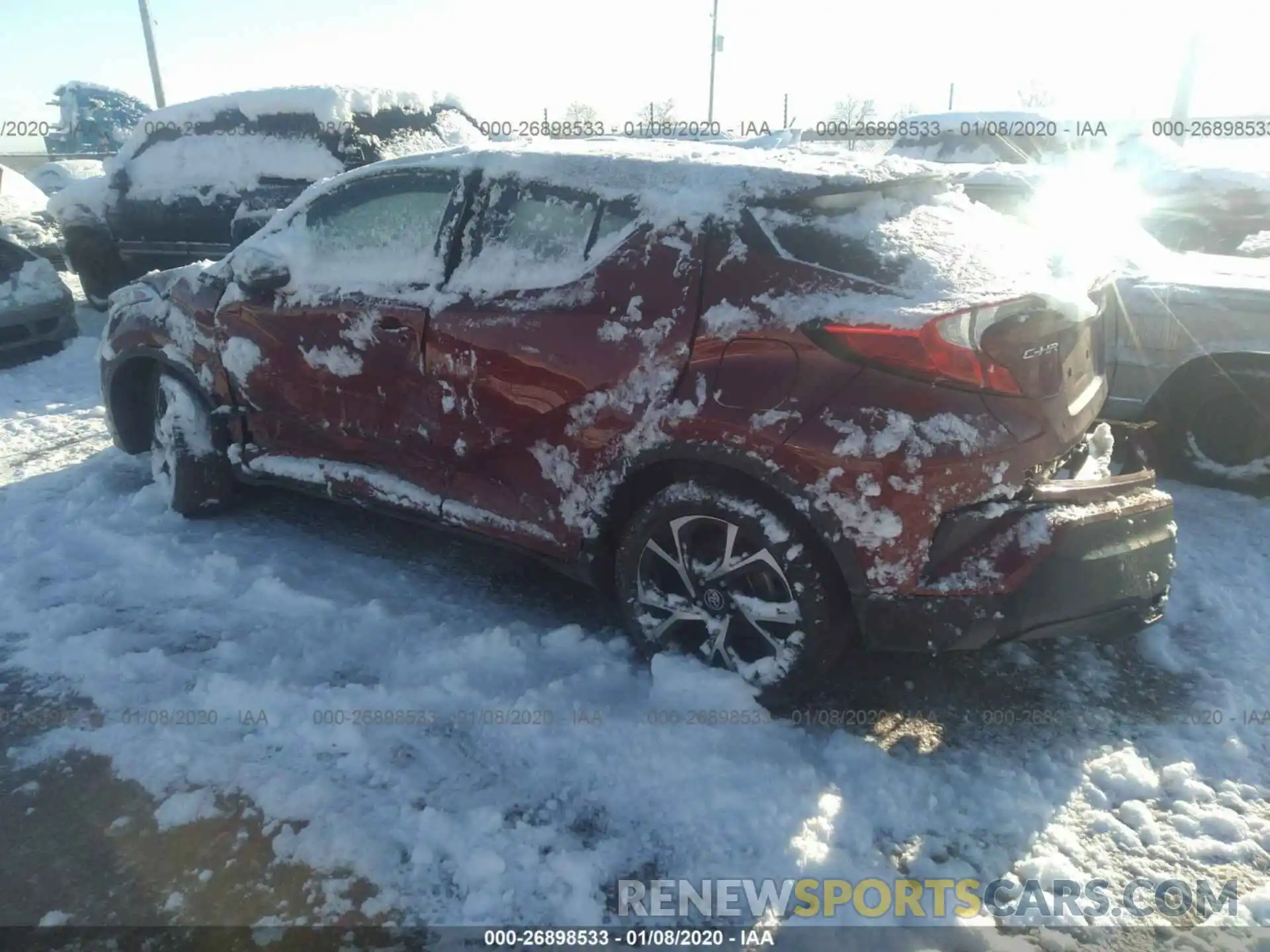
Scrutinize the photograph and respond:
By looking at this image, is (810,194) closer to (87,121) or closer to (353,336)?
(353,336)

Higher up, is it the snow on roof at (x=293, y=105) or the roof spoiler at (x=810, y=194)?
the snow on roof at (x=293, y=105)

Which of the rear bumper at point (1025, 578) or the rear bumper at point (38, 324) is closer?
the rear bumper at point (1025, 578)

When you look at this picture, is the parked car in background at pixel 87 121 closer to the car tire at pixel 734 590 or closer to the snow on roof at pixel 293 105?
the snow on roof at pixel 293 105

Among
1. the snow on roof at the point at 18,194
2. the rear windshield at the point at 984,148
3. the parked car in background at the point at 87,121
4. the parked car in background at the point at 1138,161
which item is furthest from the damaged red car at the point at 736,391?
the parked car in background at the point at 87,121

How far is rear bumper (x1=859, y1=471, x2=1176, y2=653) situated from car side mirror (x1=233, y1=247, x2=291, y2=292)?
8.94 ft

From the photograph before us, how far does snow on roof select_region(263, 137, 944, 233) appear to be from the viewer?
9.17 ft

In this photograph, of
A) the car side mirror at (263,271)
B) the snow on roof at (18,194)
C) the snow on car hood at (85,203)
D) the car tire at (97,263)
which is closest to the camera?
the car side mirror at (263,271)

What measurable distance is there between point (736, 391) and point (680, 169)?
86cm

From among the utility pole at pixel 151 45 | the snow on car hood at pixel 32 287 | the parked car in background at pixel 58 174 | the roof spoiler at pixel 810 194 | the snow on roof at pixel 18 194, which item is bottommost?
the snow on car hood at pixel 32 287

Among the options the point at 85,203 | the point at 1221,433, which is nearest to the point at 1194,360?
the point at 1221,433

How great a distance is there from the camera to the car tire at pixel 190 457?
4137 mm

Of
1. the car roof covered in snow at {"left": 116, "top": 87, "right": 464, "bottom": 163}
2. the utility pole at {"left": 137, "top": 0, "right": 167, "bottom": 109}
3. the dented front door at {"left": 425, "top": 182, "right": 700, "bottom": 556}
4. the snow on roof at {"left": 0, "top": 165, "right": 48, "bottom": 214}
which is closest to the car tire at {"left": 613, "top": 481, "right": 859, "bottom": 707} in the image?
the dented front door at {"left": 425, "top": 182, "right": 700, "bottom": 556}

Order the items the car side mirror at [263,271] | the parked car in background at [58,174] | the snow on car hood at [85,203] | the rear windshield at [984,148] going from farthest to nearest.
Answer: the parked car in background at [58,174]
the rear windshield at [984,148]
the snow on car hood at [85,203]
the car side mirror at [263,271]

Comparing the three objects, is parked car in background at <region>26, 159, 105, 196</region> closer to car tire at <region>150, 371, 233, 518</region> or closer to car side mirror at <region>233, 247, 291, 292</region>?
car tire at <region>150, 371, 233, 518</region>
